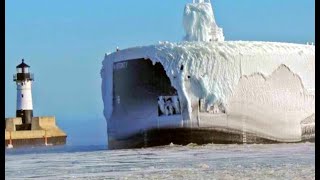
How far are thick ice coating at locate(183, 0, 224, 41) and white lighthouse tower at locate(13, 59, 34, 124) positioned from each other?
51.6 feet

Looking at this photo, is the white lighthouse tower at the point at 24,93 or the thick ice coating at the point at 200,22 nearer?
the thick ice coating at the point at 200,22

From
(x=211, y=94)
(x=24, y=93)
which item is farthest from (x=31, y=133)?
(x=211, y=94)

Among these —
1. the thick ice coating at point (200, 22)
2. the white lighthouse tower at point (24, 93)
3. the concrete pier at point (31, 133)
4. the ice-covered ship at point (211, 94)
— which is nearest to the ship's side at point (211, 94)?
the ice-covered ship at point (211, 94)

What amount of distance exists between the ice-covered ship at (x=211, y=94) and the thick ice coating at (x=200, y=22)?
182 centimetres

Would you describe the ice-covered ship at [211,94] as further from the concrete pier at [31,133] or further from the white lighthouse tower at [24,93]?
the concrete pier at [31,133]

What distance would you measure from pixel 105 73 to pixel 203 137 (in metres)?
3.54

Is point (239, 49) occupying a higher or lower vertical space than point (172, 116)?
higher

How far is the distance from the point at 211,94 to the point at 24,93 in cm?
1819

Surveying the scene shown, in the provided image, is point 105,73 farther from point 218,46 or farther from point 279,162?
point 279,162

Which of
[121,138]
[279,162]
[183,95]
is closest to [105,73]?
[121,138]

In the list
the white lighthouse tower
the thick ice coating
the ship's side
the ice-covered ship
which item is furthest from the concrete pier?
the ship's side

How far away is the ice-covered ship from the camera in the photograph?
53.7ft

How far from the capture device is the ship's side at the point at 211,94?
53.7 ft

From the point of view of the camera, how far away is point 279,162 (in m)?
9.70
